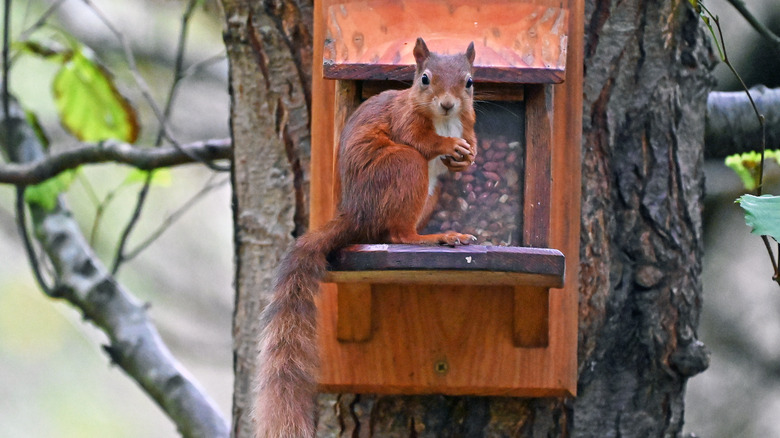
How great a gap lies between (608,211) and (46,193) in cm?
162

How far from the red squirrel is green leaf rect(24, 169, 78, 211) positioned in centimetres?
116

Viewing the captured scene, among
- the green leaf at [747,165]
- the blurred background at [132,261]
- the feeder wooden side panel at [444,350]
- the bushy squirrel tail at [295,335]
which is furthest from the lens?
the blurred background at [132,261]

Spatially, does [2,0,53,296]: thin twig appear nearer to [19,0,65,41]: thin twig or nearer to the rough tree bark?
[19,0,65,41]: thin twig

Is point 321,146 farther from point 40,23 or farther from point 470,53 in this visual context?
point 40,23

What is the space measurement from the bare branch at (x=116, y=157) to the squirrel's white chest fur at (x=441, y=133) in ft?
2.23

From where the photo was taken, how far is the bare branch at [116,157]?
246cm

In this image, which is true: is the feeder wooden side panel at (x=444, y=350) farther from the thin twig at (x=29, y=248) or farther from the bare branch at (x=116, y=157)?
the thin twig at (x=29, y=248)

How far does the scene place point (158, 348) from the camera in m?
2.48

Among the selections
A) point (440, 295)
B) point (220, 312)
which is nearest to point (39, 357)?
point (220, 312)

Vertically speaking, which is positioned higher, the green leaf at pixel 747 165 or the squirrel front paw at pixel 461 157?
the squirrel front paw at pixel 461 157

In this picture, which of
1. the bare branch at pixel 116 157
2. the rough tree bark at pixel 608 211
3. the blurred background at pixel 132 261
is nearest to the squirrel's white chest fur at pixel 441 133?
the rough tree bark at pixel 608 211

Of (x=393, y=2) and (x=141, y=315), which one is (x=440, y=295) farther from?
(x=141, y=315)

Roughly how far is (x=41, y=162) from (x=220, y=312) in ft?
7.05

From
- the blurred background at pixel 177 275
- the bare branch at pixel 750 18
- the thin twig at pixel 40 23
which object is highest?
the thin twig at pixel 40 23
